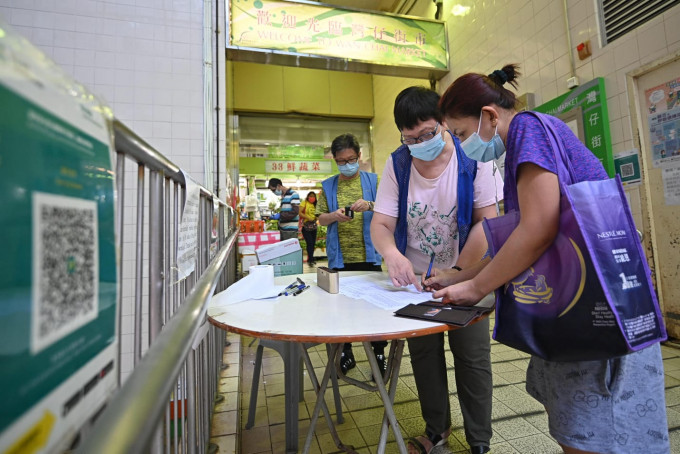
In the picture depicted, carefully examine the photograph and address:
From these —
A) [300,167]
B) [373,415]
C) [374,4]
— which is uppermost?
[374,4]

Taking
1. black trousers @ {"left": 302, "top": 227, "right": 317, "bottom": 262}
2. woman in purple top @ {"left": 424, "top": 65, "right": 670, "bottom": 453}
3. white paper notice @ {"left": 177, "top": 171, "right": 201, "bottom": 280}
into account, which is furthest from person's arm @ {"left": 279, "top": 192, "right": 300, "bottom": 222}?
woman in purple top @ {"left": 424, "top": 65, "right": 670, "bottom": 453}

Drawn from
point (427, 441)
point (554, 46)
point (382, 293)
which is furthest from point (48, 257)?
point (554, 46)

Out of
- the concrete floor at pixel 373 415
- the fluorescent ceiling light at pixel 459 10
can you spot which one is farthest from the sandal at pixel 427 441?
the fluorescent ceiling light at pixel 459 10

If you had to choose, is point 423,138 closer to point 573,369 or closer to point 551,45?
point 573,369

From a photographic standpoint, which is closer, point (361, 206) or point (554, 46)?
point (361, 206)

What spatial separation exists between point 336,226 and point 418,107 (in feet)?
3.82

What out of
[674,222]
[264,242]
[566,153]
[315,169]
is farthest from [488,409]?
[315,169]

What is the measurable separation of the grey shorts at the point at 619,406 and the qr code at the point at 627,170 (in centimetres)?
254

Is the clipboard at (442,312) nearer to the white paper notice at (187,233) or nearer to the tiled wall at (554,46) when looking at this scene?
the white paper notice at (187,233)

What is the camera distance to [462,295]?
3.66 ft

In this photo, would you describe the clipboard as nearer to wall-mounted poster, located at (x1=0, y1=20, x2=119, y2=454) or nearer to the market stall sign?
wall-mounted poster, located at (x1=0, y1=20, x2=119, y2=454)

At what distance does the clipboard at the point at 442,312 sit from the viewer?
0.97 m

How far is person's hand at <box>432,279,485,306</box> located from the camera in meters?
1.09

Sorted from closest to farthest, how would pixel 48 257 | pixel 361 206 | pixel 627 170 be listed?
pixel 48 257
pixel 361 206
pixel 627 170
